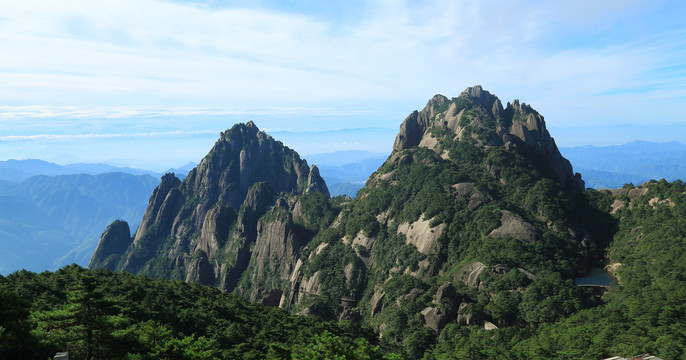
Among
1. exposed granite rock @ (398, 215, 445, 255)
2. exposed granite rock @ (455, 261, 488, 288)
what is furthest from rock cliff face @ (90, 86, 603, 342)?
exposed granite rock @ (398, 215, 445, 255)

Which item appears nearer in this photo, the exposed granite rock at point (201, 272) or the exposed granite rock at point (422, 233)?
the exposed granite rock at point (422, 233)

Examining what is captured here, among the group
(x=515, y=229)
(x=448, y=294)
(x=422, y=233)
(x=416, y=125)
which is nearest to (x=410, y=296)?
(x=448, y=294)

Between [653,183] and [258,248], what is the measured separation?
142m

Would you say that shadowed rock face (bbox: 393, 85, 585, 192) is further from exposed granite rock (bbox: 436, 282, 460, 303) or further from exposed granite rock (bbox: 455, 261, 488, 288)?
exposed granite rock (bbox: 436, 282, 460, 303)

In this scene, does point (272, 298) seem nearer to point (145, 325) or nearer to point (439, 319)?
point (439, 319)

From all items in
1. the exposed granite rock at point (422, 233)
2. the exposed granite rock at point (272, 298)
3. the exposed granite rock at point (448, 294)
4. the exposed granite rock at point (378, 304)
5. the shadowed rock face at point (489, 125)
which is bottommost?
the exposed granite rock at point (272, 298)

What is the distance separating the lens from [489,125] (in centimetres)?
15838

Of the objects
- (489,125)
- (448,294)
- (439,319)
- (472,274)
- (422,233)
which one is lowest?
(439,319)

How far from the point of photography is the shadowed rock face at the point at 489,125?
497 ft

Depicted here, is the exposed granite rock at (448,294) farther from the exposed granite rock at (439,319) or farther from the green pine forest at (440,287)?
the exposed granite rock at (439,319)

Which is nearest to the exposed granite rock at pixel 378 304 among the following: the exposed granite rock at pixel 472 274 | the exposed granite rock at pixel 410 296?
the exposed granite rock at pixel 410 296

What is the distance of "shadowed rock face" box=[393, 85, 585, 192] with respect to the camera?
152 metres

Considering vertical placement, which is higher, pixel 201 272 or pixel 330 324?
pixel 330 324

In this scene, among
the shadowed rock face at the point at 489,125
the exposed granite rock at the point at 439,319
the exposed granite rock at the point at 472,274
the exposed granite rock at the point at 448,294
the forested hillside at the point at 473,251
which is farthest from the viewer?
the shadowed rock face at the point at 489,125
